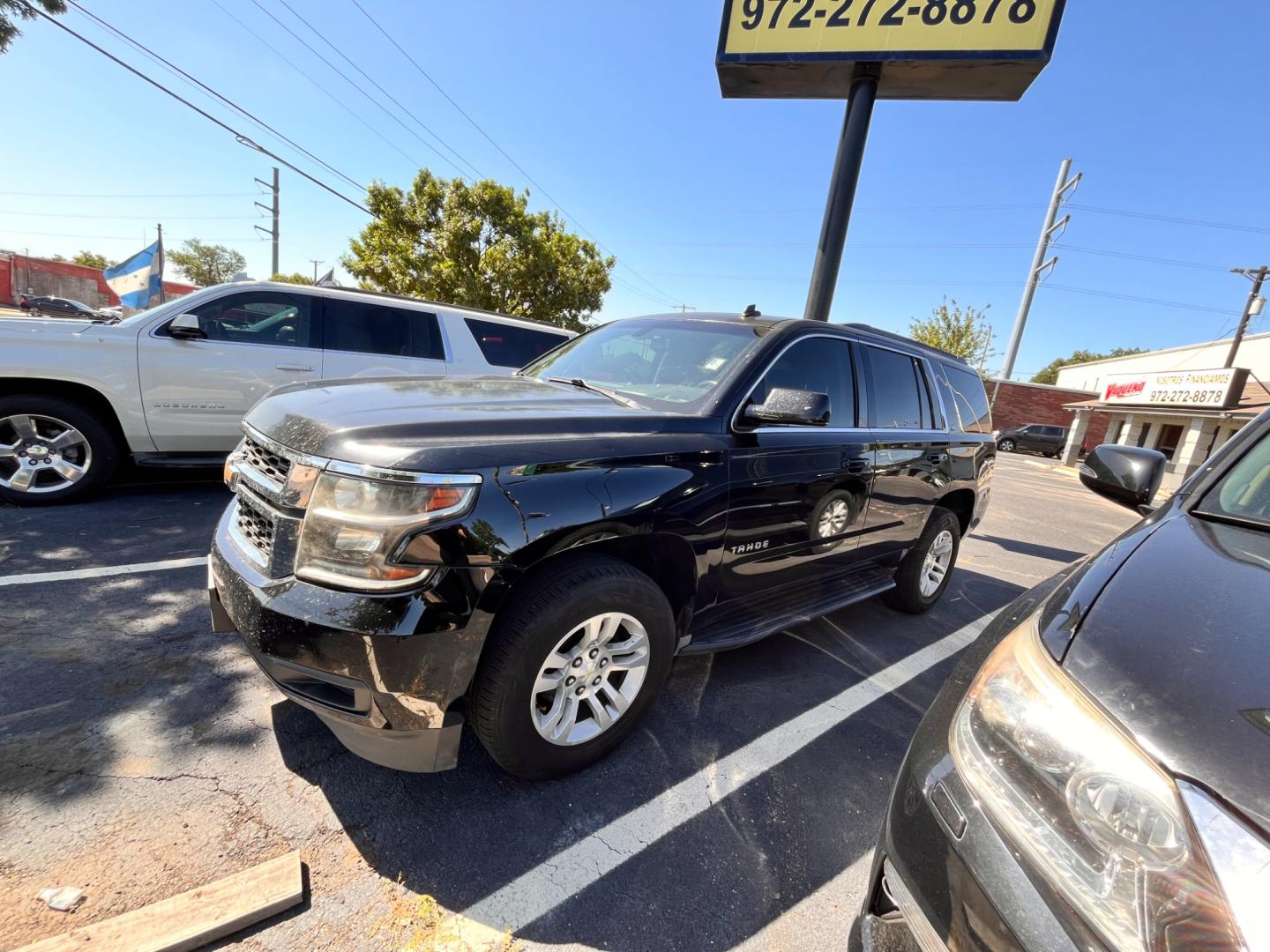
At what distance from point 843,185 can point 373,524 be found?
6752 mm

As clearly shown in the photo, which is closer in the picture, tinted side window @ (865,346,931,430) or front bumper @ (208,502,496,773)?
front bumper @ (208,502,496,773)

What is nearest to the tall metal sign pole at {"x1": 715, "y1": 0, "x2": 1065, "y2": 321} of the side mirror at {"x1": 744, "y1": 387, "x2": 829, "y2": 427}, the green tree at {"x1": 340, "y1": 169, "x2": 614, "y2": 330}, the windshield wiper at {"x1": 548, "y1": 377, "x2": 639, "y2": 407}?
the windshield wiper at {"x1": 548, "y1": 377, "x2": 639, "y2": 407}

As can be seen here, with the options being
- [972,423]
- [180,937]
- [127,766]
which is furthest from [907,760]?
[972,423]

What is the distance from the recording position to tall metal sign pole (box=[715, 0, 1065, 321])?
577cm

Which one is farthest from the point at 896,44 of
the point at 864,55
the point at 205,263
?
the point at 205,263

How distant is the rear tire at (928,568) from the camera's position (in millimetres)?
3996

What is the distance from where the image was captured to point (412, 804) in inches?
77.6

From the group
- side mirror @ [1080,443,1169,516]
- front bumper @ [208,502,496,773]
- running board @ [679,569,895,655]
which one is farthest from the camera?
running board @ [679,569,895,655]

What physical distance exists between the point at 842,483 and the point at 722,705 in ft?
4.39

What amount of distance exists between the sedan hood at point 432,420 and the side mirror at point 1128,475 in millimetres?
1820

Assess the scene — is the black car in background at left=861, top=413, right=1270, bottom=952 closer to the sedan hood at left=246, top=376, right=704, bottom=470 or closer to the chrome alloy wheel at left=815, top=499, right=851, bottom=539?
the sedan hood at left=246, top=376, right=704, bottom=470

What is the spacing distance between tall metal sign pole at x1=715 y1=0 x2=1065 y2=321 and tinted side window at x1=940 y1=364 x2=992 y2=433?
6.87ft

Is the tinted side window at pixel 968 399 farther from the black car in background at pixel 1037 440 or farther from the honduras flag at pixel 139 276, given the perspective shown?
the black car in background at pixel 1037 440

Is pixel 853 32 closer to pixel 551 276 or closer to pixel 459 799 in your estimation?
pixel 459 799
